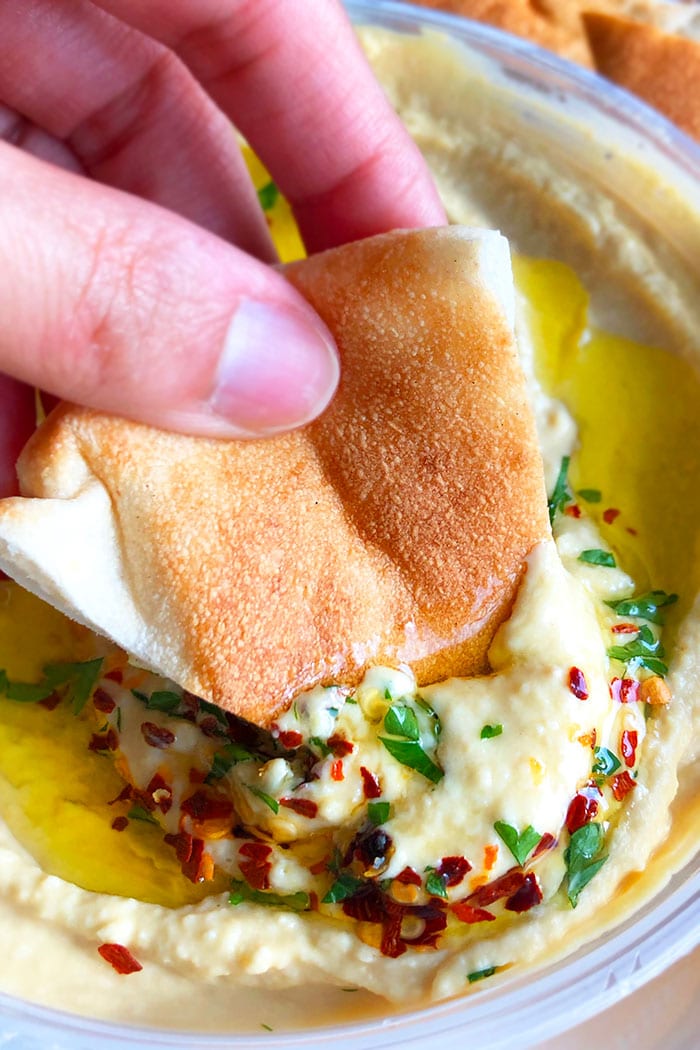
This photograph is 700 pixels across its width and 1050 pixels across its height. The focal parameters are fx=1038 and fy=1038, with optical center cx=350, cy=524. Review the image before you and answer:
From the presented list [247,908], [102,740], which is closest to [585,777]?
[247,908]

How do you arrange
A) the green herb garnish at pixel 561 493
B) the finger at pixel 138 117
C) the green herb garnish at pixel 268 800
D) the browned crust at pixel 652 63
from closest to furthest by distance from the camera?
the green herb garnish at pixel 268 800, the green herb garnish at pixel 561 493, the finger at pixel 138 117, the browned crust at pixel 652 63

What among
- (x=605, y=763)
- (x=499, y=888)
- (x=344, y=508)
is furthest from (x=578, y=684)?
(x=344, y=508)

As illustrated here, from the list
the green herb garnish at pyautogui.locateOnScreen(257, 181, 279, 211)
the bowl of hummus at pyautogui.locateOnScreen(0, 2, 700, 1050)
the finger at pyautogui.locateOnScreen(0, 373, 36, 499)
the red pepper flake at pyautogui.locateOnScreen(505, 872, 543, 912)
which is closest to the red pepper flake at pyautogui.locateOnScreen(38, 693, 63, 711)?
the bowl of hummus at pyautogui.locateOnScreen(0, 2, 700, 1050)

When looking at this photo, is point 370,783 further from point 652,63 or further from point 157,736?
point 652,63

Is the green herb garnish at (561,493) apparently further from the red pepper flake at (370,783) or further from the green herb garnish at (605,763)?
the red pepper flake at (370,783)

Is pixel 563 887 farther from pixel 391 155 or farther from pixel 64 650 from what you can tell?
pixel 391 155

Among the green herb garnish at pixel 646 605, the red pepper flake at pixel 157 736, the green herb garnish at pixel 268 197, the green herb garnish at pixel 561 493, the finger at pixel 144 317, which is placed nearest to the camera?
the finger at pixel 144 317

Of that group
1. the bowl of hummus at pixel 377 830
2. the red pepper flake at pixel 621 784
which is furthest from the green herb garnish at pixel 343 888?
the red pepper flake at pixel 621 784
